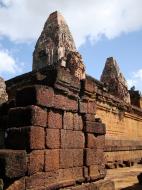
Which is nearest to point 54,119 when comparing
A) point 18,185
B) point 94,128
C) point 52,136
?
point 52,136

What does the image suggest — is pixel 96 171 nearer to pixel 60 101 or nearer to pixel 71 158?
pixel 71 158

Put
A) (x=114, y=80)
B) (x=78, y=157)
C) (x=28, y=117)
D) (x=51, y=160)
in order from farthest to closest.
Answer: (x=114, y=80) → (x=78, y=157) → (x=51, y=160) → (x=28, y=117)

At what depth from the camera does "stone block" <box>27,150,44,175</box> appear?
5.55m

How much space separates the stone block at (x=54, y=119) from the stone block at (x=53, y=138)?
97mm

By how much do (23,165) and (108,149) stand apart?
6811 millimetres

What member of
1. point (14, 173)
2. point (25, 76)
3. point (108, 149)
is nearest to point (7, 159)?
point (14, 173)

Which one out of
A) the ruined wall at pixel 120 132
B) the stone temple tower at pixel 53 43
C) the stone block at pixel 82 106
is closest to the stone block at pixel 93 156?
the stone block at pixel 82 106

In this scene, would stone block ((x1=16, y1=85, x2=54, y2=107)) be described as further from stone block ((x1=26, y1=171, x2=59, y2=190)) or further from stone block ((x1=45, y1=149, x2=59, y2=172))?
stone block ((x1=26, y1=171, x2=59, y2=190))

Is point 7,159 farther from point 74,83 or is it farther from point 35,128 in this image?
point 74,83

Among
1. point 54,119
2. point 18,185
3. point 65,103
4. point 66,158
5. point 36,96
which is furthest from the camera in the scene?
point 65,103

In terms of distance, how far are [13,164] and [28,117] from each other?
3.45 ft

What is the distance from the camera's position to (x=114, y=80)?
20688 mm

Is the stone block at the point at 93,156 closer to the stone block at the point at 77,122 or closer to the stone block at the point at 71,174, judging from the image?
the stone block at the point at 71,174

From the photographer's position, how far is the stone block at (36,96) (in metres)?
5.98
